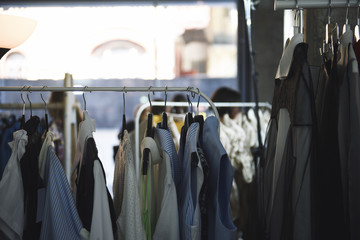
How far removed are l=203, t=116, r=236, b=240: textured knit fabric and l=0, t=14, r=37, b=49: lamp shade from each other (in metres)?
1.04

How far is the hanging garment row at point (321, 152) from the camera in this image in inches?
51.9

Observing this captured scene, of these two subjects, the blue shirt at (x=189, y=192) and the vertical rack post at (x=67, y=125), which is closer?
the blue shirt at (x=189, y=192)

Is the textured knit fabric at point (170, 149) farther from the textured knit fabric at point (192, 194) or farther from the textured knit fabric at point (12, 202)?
the textured knit fabric at point (12, 202)

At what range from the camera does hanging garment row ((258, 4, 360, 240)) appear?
1.32 metres

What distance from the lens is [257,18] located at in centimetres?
504

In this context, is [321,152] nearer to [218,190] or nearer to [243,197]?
[218,190]

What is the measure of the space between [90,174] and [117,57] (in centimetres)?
413

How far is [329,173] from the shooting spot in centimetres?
137

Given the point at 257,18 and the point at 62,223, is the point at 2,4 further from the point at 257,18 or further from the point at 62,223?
the point at 62,223

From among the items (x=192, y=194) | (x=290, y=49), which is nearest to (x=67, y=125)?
(x=192, y=194)

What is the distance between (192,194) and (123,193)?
0.26 metres

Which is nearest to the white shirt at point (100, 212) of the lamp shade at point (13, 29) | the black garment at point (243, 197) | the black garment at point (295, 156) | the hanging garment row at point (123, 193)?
the hanging garment row at point (123, 193)

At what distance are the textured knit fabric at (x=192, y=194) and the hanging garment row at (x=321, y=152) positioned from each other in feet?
0.87

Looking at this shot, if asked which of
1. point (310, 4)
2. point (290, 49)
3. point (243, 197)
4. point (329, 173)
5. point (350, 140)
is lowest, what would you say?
point (243, 197)
